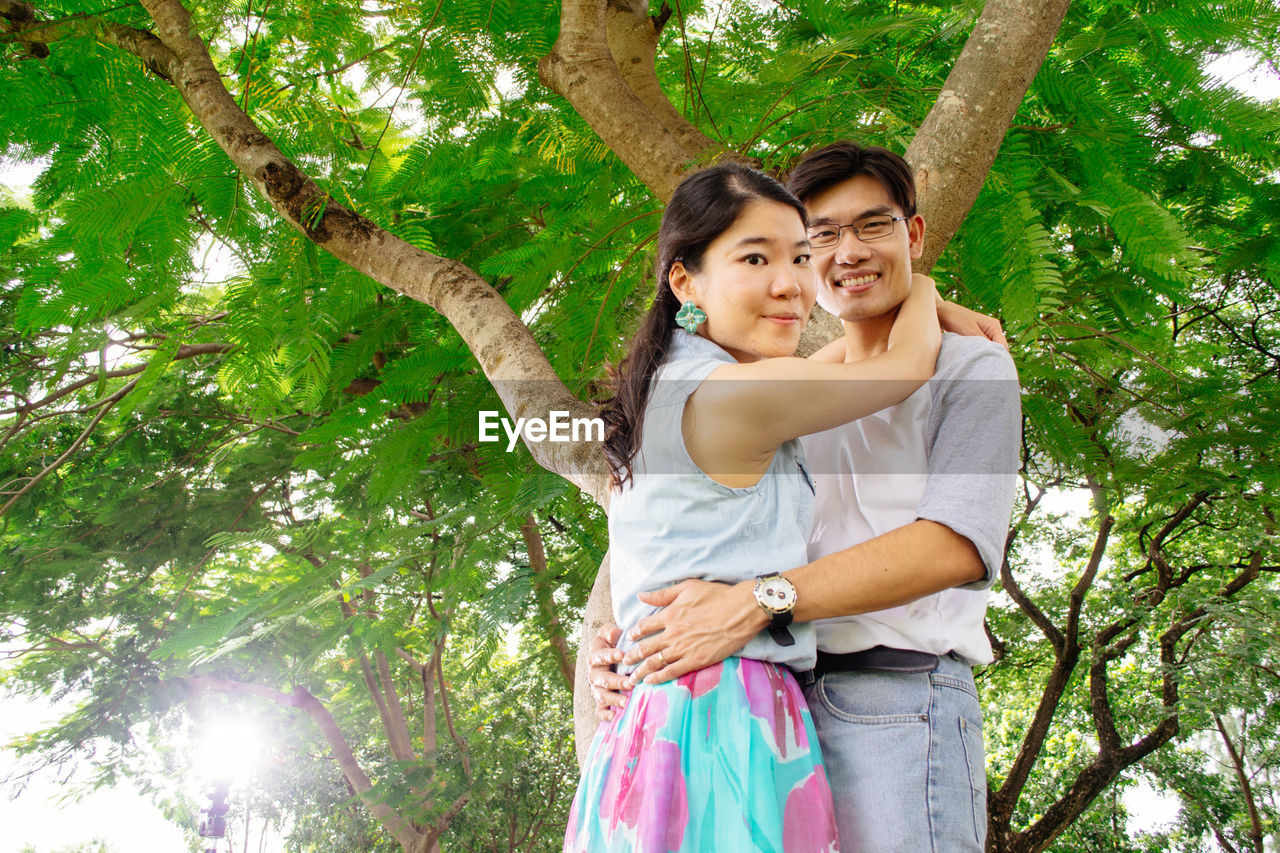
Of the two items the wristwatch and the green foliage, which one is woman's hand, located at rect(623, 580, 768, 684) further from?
the green foliage

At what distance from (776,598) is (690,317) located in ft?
1.77

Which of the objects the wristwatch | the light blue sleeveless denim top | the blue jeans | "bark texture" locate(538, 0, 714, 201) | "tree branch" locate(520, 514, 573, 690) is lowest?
the blue jeans

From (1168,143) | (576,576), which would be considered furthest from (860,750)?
(576,576)

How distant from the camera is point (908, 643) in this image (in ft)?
4.25

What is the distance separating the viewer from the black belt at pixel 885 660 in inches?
50.6

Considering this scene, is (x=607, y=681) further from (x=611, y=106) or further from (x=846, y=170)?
(x=611, y=106)

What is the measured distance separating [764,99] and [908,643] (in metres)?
1.62

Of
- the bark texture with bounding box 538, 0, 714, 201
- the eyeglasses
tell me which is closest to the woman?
the eyeglasses

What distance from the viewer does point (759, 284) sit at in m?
1.41

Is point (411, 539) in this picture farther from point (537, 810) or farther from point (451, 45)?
point (537, 810)

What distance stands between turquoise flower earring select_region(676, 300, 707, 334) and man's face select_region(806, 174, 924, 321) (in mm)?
298

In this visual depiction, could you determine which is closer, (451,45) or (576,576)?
(451,45)

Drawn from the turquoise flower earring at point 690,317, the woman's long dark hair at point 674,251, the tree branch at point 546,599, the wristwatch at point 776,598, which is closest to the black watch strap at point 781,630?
the wristwatch at point 776,598

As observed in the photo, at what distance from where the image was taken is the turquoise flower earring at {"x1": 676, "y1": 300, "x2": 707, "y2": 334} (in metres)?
1.46
